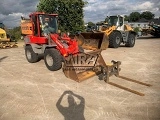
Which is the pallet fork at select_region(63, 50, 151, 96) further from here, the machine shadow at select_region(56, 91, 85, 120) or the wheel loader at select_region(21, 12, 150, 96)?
the machine shadow at select_region(56, 91, 85, 120)

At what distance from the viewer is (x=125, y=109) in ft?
15.5

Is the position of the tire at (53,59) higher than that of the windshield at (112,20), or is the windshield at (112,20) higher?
the windshield at (112,20)

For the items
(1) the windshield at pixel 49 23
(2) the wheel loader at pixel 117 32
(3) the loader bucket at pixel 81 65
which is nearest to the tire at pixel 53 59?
(3) the loader bucket at pixel 81 65

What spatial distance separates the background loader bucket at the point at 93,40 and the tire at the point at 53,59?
6.58 ft

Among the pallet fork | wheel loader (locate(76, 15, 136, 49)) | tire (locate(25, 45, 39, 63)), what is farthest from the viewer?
wheel loader (locate(76, 15, 136, 49))

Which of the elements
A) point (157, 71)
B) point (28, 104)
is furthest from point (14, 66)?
point (157, 71)

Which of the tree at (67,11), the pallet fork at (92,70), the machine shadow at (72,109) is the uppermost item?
the tree at (67,11)

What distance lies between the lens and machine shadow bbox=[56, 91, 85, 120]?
176 inches

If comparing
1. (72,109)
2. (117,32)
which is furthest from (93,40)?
(117,32)

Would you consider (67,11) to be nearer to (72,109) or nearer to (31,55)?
(31,55)

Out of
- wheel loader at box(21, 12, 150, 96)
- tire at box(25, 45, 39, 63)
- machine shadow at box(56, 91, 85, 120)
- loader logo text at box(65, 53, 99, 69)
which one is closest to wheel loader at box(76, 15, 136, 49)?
wheel loader at box(21, 12, 150, 96)

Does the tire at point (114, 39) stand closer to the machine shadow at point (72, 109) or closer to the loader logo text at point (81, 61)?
the loader logo text at point (81, 61)

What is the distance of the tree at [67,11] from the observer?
2080 centimetres

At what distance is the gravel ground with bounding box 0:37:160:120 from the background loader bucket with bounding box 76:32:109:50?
65.7 inches
